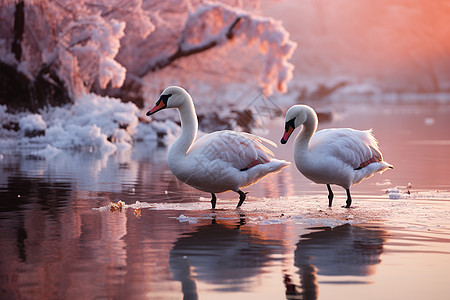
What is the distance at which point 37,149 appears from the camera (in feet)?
62.1

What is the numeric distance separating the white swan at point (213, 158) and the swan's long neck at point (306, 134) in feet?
1.30

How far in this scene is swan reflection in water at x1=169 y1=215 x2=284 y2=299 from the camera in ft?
18.2

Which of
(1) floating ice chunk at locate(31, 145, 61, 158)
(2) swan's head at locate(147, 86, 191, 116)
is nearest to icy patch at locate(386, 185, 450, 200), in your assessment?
(2) swan's head at locate(147, 86, 191, 116)

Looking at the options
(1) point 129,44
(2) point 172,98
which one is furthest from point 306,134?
(1) point 129,44

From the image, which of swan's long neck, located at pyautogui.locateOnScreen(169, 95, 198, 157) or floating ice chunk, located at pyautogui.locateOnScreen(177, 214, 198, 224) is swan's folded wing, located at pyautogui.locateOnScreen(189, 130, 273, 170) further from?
floating ice chunk, located at pyautogui.locateOnScreen(177, 214, 198, 224)

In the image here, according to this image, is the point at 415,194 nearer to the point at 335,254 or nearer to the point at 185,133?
the point at 185,133

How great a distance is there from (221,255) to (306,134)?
11.0ft

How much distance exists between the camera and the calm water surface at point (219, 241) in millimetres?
5352

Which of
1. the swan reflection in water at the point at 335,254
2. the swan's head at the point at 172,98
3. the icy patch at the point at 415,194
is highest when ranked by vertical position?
the swan's head at the point at 172,98

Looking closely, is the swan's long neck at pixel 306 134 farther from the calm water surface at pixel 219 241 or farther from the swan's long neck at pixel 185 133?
the swan's long neck at pixel 185 133

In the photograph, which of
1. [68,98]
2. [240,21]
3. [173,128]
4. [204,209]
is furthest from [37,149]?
[204,209]

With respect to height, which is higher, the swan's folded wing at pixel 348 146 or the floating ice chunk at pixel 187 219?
the swan's folded wing at pixel 348 146

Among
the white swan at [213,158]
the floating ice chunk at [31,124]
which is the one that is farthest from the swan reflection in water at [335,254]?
the floating ice chunk at [31,124]

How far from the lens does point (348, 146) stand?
9688 millimetres
